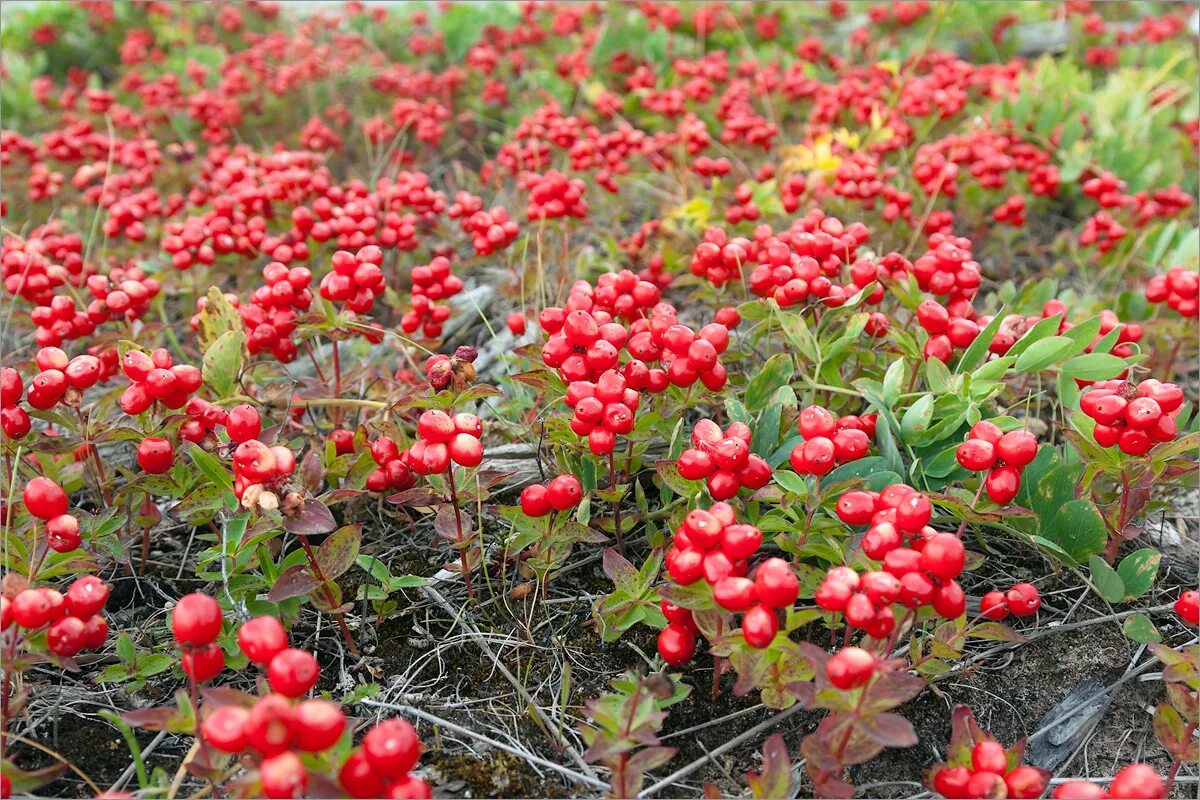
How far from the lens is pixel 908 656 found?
232 centimetres

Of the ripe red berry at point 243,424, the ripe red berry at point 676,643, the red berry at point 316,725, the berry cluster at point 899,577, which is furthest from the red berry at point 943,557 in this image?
the ripe red berry at point 243,424

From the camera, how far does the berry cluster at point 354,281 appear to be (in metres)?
2.81

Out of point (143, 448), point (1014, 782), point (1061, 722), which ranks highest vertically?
point (143, 448)

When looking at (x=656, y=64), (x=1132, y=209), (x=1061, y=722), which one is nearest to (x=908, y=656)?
(x=1061, y=722)

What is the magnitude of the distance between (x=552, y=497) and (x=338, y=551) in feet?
1.79

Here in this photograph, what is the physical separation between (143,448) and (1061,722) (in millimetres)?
2441

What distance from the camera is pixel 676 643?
214 cm

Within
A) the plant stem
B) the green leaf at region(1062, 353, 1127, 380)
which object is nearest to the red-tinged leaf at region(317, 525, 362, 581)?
the plant stem

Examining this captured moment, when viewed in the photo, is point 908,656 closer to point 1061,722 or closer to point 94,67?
point 1061,722

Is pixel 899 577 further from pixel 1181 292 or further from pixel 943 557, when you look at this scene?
pixel 1181 292

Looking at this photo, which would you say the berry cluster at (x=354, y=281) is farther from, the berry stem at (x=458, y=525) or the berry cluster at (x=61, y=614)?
the berry cluster at (x=61, y=614)

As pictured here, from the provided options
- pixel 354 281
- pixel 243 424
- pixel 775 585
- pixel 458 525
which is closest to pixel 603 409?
pixel 458 525

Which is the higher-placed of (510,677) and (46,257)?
(46,257)

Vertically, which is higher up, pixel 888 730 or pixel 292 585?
pixel 888 730
